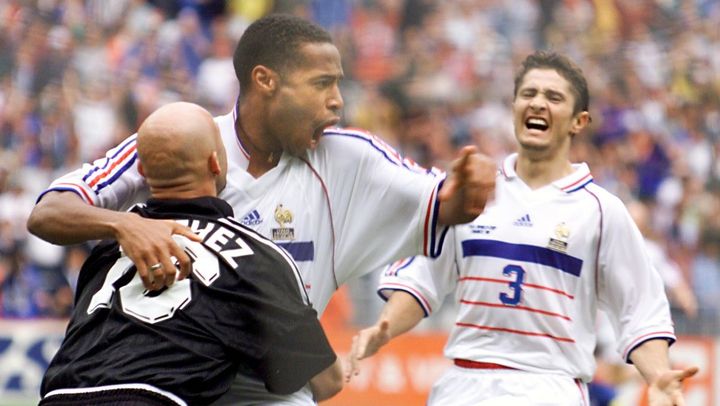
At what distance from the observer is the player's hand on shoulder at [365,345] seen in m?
5.55

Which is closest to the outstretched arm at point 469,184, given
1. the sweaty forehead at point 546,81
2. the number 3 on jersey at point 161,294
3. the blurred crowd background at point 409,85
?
the number 3 on jersey at point 161,294

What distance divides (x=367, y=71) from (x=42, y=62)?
12.3 ft

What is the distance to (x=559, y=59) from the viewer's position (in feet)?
21.7

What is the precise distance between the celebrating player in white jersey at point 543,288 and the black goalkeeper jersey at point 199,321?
1.80 meters

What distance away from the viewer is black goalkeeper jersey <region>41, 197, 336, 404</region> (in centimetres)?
413

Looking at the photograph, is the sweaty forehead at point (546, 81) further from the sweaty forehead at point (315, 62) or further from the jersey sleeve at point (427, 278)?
the sweaty forehead at point (315, 62)

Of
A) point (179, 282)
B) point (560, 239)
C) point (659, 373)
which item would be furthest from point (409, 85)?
point (179, 282)

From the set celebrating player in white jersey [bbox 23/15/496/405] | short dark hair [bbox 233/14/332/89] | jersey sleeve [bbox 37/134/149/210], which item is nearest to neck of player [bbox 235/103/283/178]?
celebrating player in white jersey [bbox 23/15/496/405]

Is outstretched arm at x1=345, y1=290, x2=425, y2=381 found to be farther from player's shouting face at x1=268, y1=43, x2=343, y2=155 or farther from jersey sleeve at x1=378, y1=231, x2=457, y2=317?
player's shouting face at x1=268, y1=43, x2=343, y2=155

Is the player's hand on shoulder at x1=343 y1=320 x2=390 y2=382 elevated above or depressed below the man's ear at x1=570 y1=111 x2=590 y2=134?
below

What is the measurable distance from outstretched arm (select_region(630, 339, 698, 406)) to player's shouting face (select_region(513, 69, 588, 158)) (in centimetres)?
103

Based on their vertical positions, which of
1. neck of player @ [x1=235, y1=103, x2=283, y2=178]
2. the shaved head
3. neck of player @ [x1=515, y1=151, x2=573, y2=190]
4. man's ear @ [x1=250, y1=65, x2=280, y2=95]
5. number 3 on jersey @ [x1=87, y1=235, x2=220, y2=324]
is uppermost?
neck of player @ [x1=515, y1=151, x2=573, y2=190]

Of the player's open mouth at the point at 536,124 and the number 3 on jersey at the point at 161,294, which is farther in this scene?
the player's open mouth at the point at 536,124

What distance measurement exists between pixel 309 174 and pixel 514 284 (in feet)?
4.47
